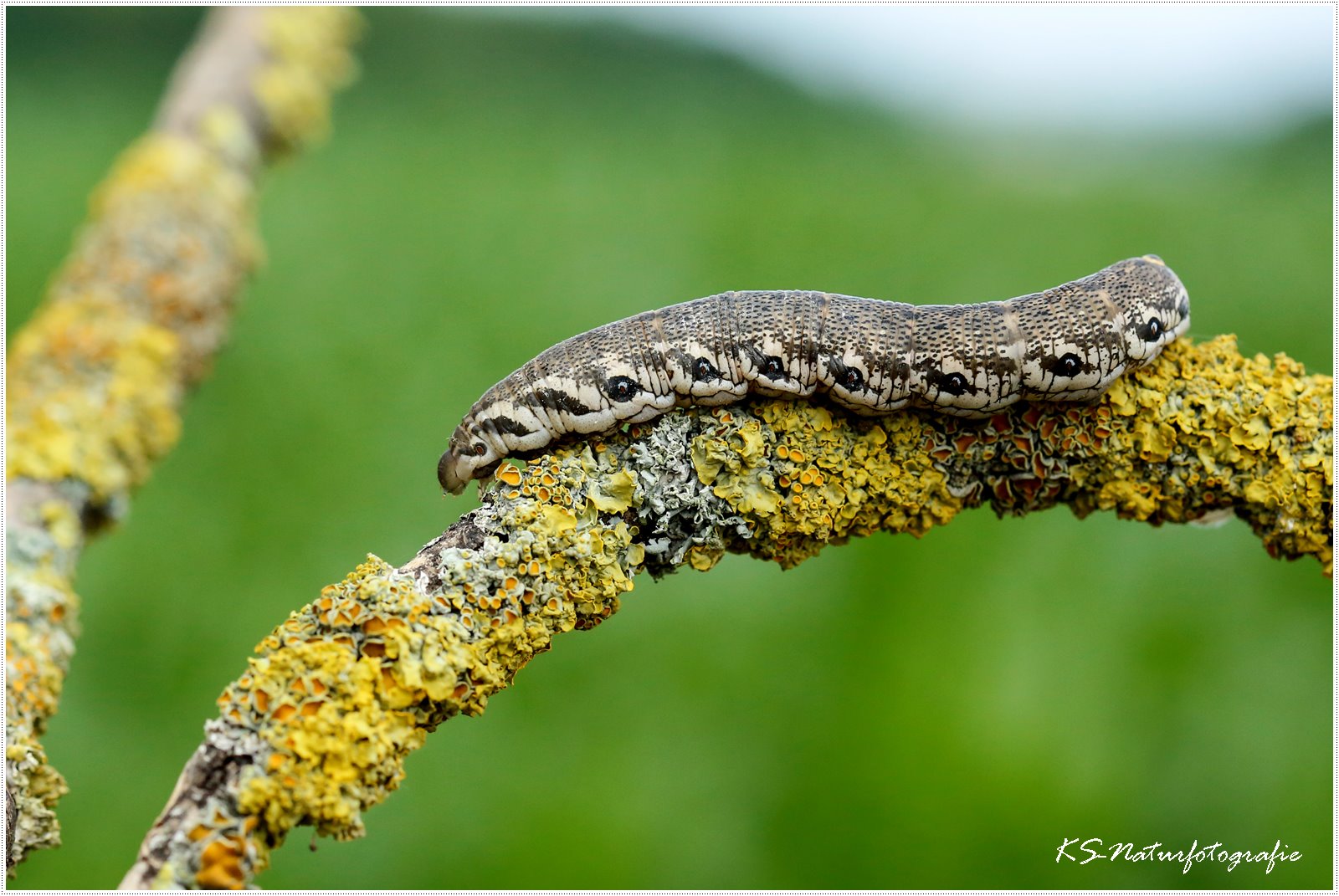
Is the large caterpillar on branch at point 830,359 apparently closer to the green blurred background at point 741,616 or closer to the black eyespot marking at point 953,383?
the black eyespot marking at point 953,383

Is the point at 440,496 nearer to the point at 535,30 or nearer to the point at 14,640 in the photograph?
the point at 14,640

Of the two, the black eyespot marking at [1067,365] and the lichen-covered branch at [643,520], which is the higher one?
the black eyespot marking at [1067,365]


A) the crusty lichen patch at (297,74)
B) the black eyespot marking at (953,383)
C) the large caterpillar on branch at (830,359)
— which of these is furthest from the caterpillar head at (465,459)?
the crusty lichen patch at (297,74)

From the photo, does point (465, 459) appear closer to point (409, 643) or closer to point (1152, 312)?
point (409, 643)

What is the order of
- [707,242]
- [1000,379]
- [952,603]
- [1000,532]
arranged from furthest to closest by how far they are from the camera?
[707,242], [1000,532], [952,603], [1000,379]

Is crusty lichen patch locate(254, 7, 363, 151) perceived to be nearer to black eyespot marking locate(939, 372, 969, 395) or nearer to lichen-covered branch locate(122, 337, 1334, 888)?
lichen-covered branch locate(122, 337, 1334, 888)

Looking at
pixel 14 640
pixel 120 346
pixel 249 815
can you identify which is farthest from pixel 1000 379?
pixel 120 346

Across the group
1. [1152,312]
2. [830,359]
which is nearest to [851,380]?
[830,359]
